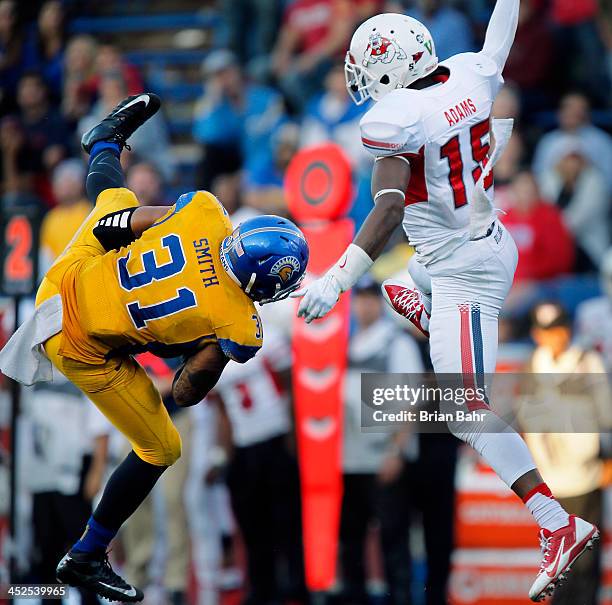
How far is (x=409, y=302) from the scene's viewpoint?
630cm

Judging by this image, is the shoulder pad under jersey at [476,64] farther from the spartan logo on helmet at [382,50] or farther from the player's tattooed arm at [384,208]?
the player's tattooed arm at [384,208]

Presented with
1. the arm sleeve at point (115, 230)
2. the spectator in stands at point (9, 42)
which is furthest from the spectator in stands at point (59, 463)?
the spectator in stands at point (9, 42)

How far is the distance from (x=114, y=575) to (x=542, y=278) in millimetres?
4427

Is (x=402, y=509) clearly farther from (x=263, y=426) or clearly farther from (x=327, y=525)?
(x=263, y=426)

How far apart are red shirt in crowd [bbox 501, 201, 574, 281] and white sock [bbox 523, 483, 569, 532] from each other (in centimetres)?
377

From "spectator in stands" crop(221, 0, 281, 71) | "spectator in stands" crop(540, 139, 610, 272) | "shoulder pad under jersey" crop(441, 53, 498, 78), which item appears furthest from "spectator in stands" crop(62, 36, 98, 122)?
"shoulder pad under jersey" crop(441, 53, 498, 78)

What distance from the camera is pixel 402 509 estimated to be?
338 inches

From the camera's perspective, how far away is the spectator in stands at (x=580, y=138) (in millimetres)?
9969

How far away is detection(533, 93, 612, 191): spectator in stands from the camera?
32.7 feet

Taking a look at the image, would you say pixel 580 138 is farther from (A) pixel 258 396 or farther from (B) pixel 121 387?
(B) pixel 121 387

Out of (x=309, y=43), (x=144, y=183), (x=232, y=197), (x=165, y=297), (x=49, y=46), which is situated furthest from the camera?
(x=49, y=46)

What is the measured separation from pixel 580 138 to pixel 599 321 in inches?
67.8

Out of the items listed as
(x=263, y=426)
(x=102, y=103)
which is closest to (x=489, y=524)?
(x=263, y=426)

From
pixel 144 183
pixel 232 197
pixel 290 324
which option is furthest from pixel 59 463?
pixel 232 197
